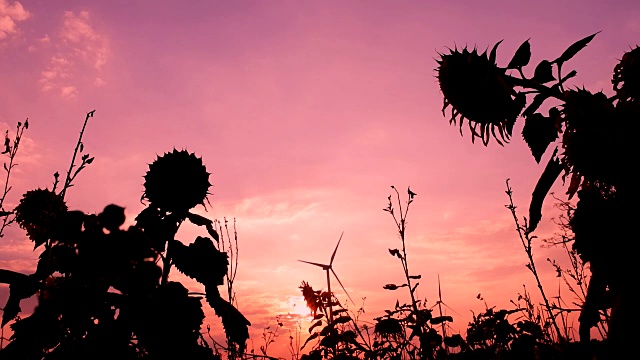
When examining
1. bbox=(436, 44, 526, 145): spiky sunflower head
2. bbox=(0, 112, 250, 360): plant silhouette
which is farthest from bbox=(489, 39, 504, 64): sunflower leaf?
bbox=(0, 112, 250, 360): plant silhouette

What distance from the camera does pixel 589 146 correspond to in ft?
5.54

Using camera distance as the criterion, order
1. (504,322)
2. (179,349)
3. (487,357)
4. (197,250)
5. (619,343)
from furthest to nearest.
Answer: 1. (504,322)
2. (487,357)
3. (197,250)
4. (179,349)
5. (619,343)

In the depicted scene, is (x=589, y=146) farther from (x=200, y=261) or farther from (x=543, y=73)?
(x=200, y=261)

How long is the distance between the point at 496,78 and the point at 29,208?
618 centimetres

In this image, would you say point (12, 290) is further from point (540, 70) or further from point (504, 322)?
point (504, 322)

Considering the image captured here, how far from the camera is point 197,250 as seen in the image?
2814 millimetres

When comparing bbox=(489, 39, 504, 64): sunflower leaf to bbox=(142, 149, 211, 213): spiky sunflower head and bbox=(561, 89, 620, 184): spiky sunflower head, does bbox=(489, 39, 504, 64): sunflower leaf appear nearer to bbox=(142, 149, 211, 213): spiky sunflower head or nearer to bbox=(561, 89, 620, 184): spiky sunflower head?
bbox=(561, 89, 620, 184): spiky sunflower head

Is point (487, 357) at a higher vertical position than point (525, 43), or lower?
lower

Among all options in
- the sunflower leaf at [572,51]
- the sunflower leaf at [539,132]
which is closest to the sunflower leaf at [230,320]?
the sunflower leaf at [539,132]

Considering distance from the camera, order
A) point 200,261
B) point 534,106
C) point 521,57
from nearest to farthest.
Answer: point 534,106, point 521,57, point 200,261

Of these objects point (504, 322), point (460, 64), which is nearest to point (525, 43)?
point (460, 64)

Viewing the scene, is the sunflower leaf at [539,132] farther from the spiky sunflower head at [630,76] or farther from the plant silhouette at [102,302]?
the plant silhouette at [102,302]

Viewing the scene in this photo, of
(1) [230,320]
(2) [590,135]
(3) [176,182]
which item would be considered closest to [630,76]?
(2) [590,135]

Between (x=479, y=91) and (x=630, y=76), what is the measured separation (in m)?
0.64
